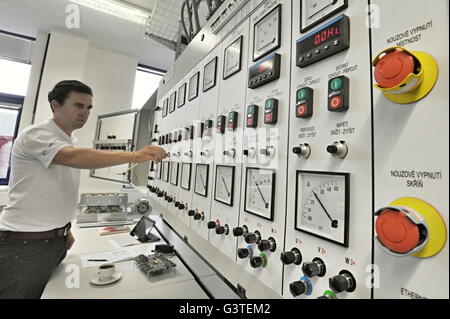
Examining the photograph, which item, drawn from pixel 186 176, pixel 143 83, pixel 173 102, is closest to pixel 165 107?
pixel 173 102

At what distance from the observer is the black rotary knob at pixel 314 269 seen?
45 cm

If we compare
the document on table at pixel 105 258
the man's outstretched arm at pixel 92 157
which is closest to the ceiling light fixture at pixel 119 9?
the man's outstretched arm at pixel 92 157

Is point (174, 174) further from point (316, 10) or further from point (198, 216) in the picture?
point (316, 10)

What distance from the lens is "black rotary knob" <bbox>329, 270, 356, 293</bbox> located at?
39 cm

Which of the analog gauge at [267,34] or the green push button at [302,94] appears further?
the analog gauge at [267,34]

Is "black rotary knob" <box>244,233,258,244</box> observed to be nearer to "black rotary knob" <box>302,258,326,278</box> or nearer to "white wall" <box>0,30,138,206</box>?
"black rotary knob" <box>302,258,326,278</box>

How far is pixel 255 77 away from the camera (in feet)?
2.31

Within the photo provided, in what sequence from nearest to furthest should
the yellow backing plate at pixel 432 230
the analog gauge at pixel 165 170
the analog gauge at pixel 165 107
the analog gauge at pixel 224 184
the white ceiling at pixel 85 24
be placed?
the yellow backing plate at pixel 432 230, the analog gauge at pixel 224 184, the analog gauge at pixel 165 170, the analog gauge at pixel 165 107, the white ceiling at pixel 85 24

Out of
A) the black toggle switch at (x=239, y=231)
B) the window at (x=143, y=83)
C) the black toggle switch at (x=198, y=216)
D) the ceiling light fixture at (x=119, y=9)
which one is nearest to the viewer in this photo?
the black toggle switch at (x=239, y=231)

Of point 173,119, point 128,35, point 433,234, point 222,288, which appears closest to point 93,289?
point 222,288

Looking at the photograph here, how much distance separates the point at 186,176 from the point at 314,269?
84 centimetres

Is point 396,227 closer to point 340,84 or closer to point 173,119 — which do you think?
point 340,84

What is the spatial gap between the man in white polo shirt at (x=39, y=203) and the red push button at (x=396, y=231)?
3.59 feet

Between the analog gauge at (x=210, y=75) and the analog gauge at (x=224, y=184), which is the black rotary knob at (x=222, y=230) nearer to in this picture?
the analog gauge at (x=224, y=184)
